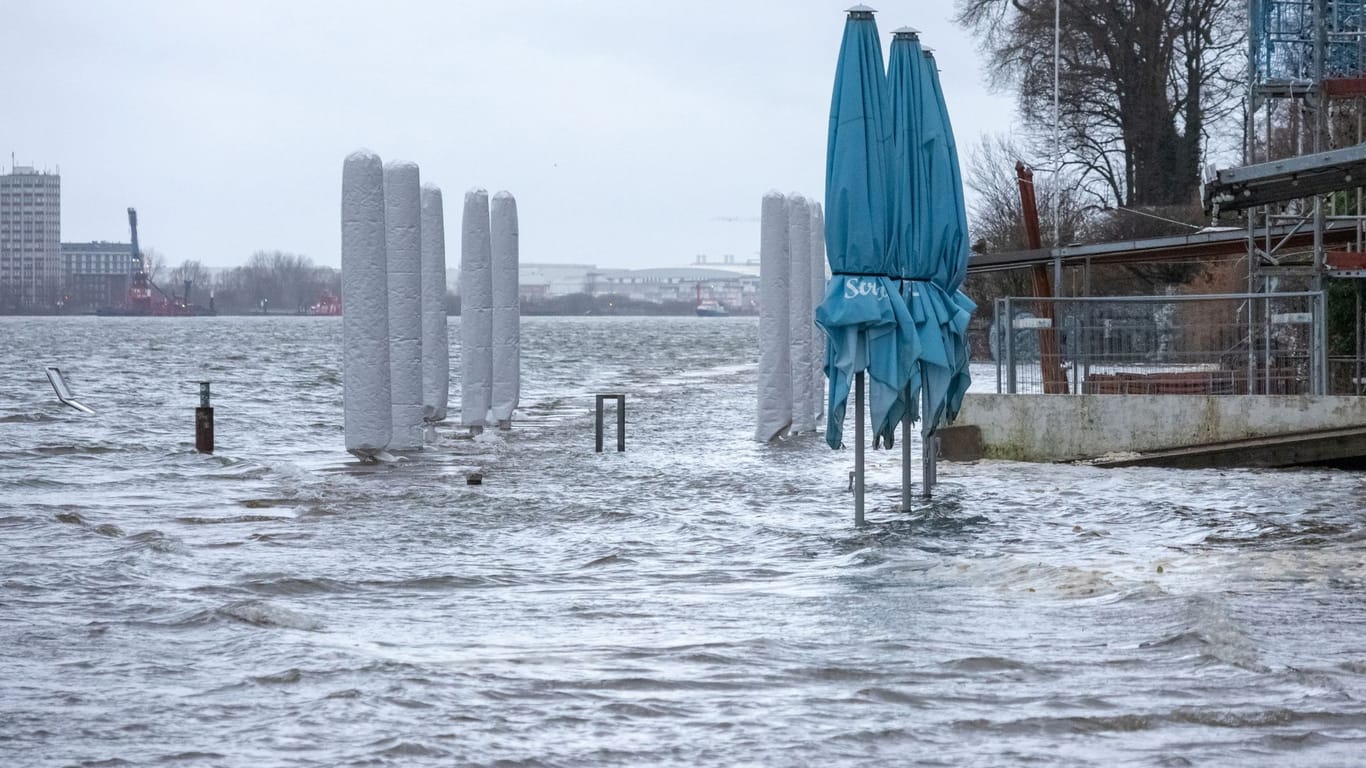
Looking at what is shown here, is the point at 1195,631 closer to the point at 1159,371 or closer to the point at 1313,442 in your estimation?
the point at 1313,442

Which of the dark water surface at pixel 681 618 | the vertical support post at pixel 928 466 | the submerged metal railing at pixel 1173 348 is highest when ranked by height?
the submerged metal railing at pixel 1173 348

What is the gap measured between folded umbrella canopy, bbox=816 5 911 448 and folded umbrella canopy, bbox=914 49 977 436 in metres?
0.44

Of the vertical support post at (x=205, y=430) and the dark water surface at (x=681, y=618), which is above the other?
the vertical support post at (x=205, y=430)

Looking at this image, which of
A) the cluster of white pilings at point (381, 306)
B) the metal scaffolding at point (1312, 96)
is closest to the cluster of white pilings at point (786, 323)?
the cluster of white pilings at point (381, 306)

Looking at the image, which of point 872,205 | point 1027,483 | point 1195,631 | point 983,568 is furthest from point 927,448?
point 1195,631

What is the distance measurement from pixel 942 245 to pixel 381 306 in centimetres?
865

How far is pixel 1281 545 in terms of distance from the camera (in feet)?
41.0

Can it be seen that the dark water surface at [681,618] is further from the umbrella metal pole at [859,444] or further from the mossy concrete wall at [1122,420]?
the mossy concrete wall at [1122,420]

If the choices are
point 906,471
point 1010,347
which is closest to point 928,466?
point 906,471

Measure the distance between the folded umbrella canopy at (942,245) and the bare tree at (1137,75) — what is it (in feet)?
101

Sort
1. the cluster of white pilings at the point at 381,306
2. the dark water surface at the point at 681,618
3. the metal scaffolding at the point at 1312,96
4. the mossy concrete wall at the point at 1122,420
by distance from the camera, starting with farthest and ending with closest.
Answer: the metal scaffolding at the point at 1312,96 < the cluster of white pilings at the point at 381,306 < the mossy concrete wall at the point at 1122,420 < the dark water surface at the point at 681,618

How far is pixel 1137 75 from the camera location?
44.4 meters

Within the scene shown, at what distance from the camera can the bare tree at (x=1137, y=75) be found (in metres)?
43.9

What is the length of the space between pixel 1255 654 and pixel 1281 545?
454 cm
